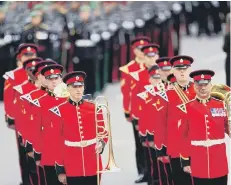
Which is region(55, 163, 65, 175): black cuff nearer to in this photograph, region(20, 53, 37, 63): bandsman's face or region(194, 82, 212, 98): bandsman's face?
region(194, 82, 212, 98): bandsman's face

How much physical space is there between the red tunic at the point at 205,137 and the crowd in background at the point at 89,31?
522 cm

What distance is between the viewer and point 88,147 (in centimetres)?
769

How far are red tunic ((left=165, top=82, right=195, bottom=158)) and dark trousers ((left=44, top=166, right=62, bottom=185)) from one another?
1113mm

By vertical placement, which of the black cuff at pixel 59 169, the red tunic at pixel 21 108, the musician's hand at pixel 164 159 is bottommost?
the musician's hand at pixel 164 159

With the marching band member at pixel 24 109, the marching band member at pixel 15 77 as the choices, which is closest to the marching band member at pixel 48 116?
the marching band member at pixel 24 109

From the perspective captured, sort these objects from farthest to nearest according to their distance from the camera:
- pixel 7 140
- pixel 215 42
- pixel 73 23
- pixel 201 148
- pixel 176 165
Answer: pixel 215 42 < pixel 73 23 < pixel 7 140 < pixel 176 165 < pixel 201 148

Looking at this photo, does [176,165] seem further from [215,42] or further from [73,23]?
[215,42]

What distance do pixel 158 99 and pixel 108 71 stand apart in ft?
19.4

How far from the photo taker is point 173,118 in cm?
788

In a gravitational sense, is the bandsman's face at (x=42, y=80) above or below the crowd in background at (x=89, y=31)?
below

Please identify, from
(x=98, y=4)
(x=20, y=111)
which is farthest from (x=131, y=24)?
(x=20, y=111)

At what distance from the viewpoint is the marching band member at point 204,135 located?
7.48m

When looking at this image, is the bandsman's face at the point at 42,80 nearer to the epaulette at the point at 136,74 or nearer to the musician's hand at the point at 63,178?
the musician's hand at the point at 63,178

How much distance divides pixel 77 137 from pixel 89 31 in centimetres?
562
